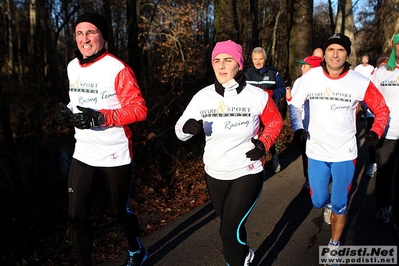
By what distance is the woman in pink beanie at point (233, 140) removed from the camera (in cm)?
292

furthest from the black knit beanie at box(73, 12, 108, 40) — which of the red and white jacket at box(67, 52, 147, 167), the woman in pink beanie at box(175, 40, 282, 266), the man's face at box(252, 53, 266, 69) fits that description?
the man's face at box(252, 53, 266, 69)

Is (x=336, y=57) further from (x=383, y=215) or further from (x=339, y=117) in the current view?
(x=383, y=215)

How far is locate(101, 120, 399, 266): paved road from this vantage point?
3.78 metres

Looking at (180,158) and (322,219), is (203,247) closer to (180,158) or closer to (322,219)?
(322,219)

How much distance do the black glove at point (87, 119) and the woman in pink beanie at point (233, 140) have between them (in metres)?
0.68

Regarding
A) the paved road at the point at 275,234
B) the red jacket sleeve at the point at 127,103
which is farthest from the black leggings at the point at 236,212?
the red jacket sleeve at the point at 127,103

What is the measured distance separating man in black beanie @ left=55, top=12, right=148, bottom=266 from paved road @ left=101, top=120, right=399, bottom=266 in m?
0.88

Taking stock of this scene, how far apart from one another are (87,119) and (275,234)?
8.79 ft

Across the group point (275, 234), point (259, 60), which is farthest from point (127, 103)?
point (259, 60)

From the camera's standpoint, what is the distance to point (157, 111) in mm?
7973

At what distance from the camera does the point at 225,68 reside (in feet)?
9.87

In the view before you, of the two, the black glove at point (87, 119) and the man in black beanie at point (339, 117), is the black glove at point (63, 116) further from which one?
the man in black beanie at point (339, 117)

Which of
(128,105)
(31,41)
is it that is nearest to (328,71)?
(128,105)

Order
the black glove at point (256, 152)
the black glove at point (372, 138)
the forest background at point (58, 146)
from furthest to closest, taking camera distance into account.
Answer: the forest background at point (58, 146) → the black glove at point (372, 138) → the black glove at point (256, 152)
